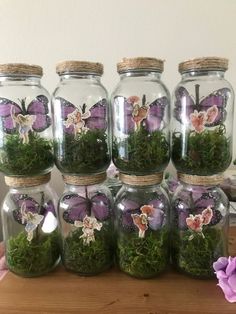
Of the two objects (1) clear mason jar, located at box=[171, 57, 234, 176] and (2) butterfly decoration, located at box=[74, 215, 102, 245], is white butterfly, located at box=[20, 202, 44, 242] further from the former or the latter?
(1) clear mason jar, located at box=[171, 57, 234, 176]

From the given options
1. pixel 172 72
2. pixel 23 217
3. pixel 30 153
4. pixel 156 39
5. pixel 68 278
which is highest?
pixel 156 39

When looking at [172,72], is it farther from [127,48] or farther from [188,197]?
[188,197]

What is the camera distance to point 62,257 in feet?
2.26

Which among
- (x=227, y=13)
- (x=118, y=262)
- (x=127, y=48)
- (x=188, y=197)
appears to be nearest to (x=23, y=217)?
(x=118, y=262)

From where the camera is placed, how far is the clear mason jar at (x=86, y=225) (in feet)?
2.12

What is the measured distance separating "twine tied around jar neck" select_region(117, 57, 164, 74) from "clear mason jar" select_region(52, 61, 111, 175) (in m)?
0.06

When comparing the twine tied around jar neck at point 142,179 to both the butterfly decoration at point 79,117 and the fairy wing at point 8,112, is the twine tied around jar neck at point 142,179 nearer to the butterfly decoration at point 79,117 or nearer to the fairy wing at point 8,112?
the butterfly decoration at point 79,117

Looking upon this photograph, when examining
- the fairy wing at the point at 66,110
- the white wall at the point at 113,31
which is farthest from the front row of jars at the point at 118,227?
the white wall at the point at 113,31

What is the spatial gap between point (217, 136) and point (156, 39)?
0.62 m

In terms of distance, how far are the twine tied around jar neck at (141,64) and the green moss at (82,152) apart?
14 cm

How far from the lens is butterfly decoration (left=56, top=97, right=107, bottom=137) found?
603 mm

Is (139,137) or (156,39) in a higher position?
(156,39)

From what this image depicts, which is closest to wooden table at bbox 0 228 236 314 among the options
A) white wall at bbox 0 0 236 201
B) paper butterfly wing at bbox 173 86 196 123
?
paper butterfly wing at bbox 173 86 196 123

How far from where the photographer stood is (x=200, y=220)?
621mm
